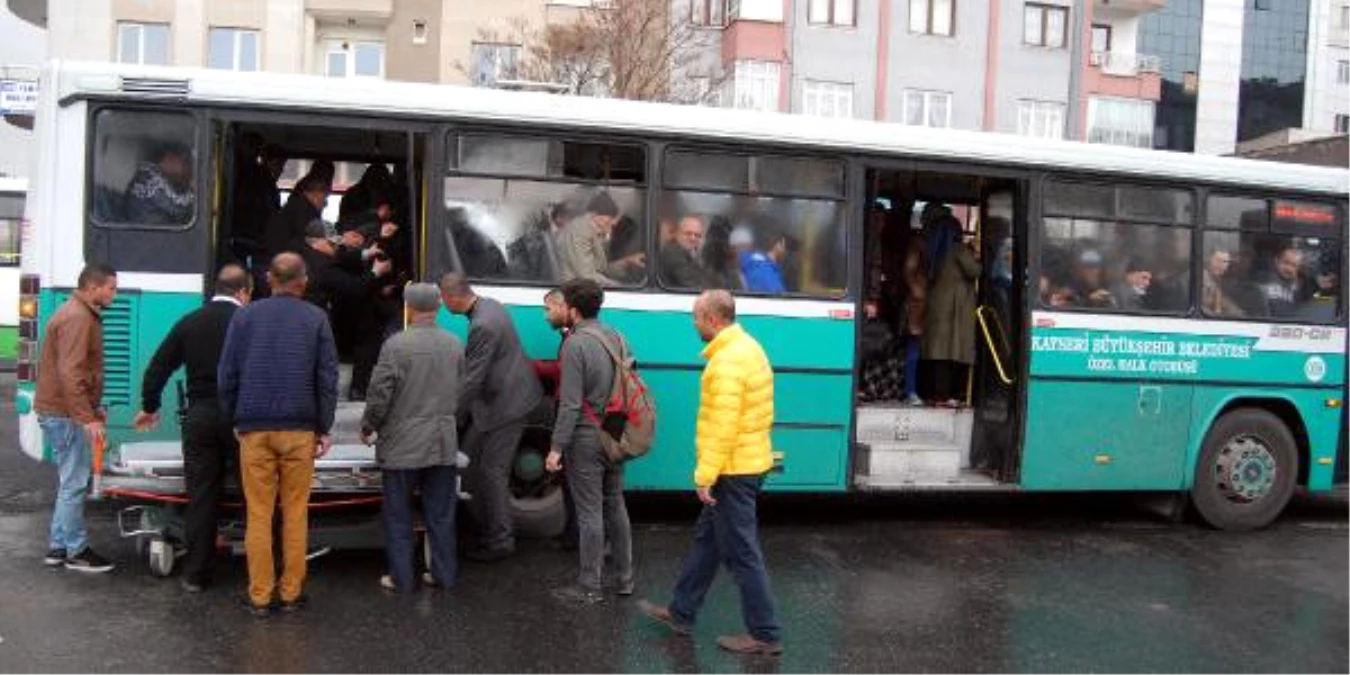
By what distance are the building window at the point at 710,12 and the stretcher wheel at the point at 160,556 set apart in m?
30.8

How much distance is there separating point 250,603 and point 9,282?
13470 millimetres

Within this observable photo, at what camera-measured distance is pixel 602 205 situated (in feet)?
26.8

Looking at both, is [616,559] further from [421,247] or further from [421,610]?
[421,247]

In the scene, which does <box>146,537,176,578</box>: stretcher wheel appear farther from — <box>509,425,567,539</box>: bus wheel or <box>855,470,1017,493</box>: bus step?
<box>855,470,1017,493</box>: bus step

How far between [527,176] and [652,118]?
3.08ft

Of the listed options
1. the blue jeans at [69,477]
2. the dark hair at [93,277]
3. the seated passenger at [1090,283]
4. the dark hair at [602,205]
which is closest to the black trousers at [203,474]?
the blue jeans at [69,477]

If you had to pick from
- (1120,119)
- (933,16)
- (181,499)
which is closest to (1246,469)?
(181,499)

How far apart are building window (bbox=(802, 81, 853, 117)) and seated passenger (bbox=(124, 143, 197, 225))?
2927 centimetres

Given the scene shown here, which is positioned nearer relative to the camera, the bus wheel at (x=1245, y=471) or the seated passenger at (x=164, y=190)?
the seated passenger at (x=164, y=190)

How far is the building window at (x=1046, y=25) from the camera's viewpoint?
124 feet

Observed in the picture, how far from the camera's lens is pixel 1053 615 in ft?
23.0

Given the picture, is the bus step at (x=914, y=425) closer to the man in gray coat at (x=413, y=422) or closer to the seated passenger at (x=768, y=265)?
the seated passenger at (x=768, y=265)

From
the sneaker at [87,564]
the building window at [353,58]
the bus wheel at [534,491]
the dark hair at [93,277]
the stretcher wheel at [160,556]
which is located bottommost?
the sneaker at [87,564]

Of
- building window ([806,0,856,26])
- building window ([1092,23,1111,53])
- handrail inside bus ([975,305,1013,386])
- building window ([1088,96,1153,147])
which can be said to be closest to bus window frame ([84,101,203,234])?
handrail inside bus ([975,305,1013,386])
